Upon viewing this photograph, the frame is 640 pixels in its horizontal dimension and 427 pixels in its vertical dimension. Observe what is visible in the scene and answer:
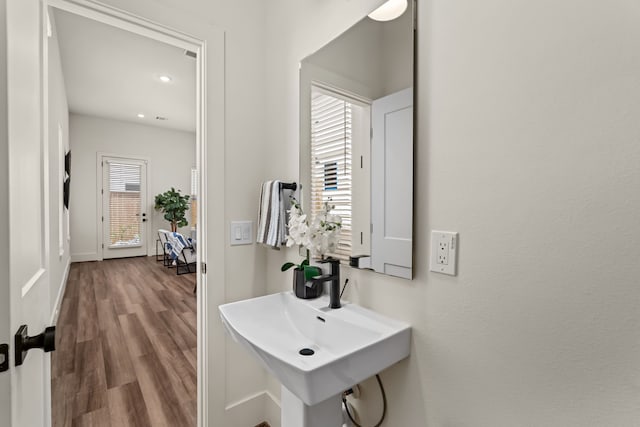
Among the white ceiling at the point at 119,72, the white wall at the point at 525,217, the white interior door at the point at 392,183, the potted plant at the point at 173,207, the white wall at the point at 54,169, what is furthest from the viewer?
the potted plant at the point at 173,207

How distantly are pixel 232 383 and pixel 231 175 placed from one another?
1.18 metres

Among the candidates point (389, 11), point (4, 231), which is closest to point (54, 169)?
point (4, 231)

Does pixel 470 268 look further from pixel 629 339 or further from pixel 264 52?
pixel 264 52

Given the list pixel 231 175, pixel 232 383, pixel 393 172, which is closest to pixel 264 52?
pixel 231 175

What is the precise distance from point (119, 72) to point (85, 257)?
4036mm

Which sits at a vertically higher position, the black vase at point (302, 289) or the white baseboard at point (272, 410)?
the black vase at point (302, 289)

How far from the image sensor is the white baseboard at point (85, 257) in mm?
5820

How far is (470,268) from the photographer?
2.91 feet

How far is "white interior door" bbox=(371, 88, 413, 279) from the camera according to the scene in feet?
3.42

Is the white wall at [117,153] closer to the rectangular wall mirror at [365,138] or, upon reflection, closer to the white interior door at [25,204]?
the white interior door at [25,204]

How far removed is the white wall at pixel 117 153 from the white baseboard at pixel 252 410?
6.02 metres

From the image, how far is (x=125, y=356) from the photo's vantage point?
2.46 metres

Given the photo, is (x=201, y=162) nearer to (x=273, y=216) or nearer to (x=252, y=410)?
(x=273, y=216)

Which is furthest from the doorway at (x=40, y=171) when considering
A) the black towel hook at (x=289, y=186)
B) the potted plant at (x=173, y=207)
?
the potted plant at (x=173, y=207)
